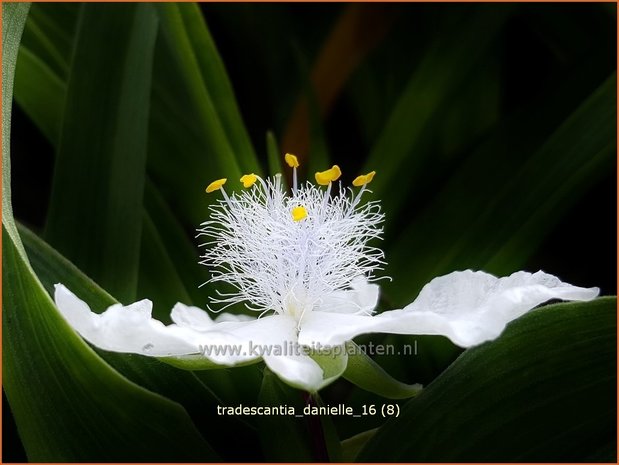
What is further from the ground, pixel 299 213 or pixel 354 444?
pixel 299 213

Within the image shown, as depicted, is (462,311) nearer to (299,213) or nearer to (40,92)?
(299,213)

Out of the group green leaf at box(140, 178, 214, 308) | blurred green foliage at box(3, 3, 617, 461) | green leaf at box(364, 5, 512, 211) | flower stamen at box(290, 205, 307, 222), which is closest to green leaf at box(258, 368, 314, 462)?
blurred green foliage at box(3, 3, 617, 461)

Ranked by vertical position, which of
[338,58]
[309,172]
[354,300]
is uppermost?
[338,58]

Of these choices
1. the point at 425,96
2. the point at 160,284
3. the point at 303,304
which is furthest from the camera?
the point at 425,96

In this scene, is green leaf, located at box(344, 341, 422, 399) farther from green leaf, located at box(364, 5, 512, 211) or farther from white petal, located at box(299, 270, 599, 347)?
green leaf, located at box(364, 5, 512, 211)

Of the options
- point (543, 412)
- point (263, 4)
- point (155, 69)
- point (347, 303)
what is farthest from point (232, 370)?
point (263, 4)

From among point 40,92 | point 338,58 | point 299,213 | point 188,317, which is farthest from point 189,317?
point 338,58

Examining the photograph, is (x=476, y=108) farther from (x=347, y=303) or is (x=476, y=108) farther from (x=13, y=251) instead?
(x=13, y=251)

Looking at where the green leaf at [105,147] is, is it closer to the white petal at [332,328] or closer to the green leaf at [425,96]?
the white petal at [332,328]
